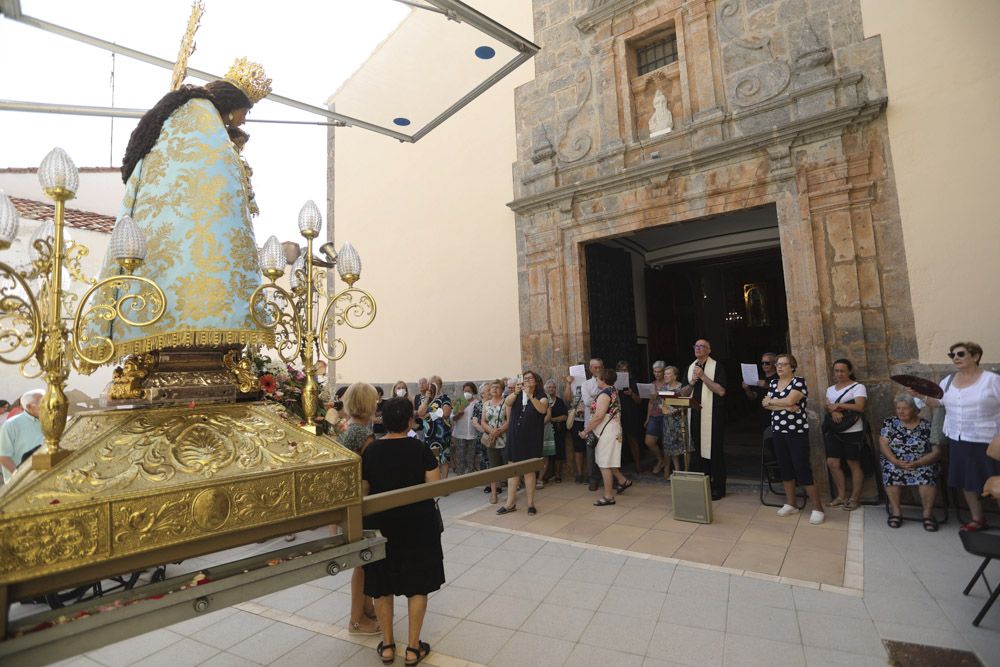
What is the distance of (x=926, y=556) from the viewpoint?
3.93 meters

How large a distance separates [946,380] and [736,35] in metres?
4.90

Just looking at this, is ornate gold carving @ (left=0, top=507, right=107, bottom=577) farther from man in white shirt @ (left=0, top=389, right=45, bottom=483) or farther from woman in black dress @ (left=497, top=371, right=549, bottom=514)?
woman in black dress @ (left=497, top=371, right=549, bottom=514)

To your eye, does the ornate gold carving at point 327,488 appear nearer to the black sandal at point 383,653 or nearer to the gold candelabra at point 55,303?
the gold candelabra at point 55,303

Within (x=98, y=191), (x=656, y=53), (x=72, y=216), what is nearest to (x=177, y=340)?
(x=656, y=53)

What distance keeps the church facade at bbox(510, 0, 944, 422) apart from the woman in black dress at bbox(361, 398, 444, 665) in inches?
192

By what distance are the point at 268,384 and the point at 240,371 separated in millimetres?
384

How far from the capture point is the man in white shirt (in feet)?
14.0

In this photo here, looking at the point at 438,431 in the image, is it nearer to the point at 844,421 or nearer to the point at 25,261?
the point at 844,421

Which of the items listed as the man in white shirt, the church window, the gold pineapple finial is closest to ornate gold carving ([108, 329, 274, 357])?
the gold pineapple finial

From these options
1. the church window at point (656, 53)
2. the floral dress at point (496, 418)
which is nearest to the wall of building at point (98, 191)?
the floral dress at point (496, 418)

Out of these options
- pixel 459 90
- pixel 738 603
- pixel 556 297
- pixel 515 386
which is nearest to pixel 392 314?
pixel 556 297

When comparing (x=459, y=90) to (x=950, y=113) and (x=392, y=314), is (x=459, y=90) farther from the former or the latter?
(x=392, y=314)

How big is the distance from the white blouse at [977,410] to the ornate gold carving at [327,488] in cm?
496

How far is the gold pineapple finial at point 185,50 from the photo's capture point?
198 centimetres
